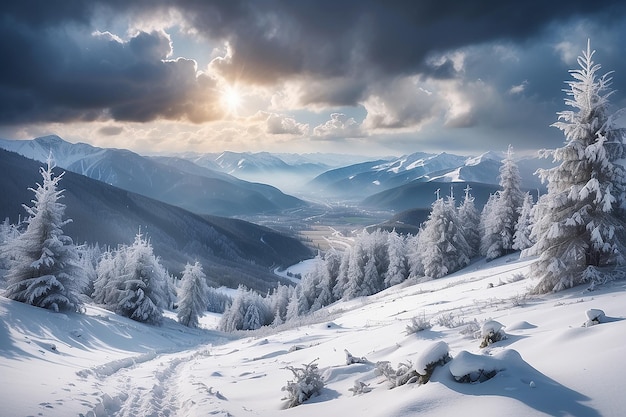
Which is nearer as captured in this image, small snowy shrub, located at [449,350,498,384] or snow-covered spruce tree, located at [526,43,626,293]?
small snowy shrub, located at [449,350,498,384]

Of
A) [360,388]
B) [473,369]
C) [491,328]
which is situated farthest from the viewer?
[491,328]

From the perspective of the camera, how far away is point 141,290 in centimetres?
3569

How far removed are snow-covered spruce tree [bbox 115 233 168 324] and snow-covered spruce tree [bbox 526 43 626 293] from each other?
32.6 m

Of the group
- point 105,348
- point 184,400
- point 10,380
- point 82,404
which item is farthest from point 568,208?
point 105,348

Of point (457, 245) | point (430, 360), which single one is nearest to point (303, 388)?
point (430, 360)

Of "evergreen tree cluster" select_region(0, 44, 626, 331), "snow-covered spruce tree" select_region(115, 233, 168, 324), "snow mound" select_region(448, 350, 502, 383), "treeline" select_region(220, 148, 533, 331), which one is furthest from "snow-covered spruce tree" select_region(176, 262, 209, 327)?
"snow mound" select_region(448, 350, 502, 383)

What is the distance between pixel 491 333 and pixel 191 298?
4441cm

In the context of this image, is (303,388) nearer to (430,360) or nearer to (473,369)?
(430,360)

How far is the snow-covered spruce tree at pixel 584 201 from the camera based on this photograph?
13.3 metres

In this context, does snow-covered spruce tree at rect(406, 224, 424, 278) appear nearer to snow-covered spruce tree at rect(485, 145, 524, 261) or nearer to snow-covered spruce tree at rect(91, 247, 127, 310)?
snow-covered spruce tree at rect(485, 145, 524, 261)

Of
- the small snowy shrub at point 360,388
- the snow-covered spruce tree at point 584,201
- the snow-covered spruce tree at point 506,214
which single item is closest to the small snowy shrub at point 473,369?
the small snowy shrub at point 360,388

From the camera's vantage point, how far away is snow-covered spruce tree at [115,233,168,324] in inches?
1391

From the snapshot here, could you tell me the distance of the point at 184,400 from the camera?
9008mm

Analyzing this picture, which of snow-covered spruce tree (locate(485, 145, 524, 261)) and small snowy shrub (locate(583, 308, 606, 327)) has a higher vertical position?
snow-covered spruce tree (locate(485, 145, 524, 261))
